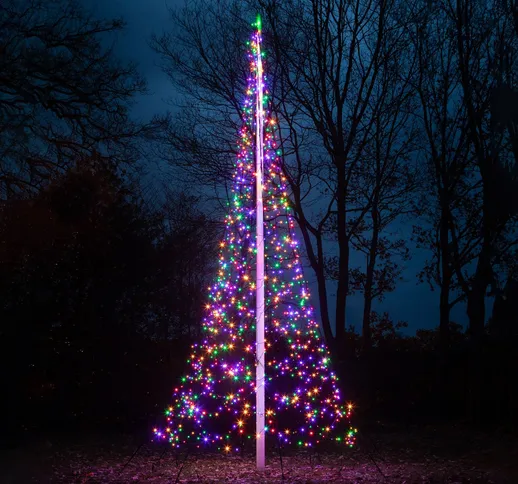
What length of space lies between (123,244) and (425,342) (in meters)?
7.83

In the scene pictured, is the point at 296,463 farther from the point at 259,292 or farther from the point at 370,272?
the point at 370,272

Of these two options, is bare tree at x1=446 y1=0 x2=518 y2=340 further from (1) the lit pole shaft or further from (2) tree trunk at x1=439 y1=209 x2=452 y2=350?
(1) the lit pole shaft

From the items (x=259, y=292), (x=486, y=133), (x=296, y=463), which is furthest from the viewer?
(x=486, y=133)

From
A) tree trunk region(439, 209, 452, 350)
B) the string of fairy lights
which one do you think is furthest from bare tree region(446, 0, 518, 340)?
the string of fairy lights

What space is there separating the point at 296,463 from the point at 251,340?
1.69 m

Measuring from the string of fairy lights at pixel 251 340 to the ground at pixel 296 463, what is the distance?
0.45 m

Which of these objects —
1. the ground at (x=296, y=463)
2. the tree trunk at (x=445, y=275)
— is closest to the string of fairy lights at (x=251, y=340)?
the ground at (x=296, y=463)

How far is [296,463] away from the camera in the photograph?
8.16 m

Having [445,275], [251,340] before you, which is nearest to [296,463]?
[251,340]

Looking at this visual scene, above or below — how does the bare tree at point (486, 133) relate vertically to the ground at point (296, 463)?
above

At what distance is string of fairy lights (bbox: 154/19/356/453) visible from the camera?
8391 millimetres

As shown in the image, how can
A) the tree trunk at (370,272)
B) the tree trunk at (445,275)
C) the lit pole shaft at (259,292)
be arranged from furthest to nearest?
1. the tree trunk at (370,272)
2. the tree trunk at (445,275)
3. the lit pole shaft at (259,292)

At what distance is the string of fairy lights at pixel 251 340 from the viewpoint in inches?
330

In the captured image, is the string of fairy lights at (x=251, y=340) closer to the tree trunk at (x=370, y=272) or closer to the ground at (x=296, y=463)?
the ground at (x=296, y=463)
